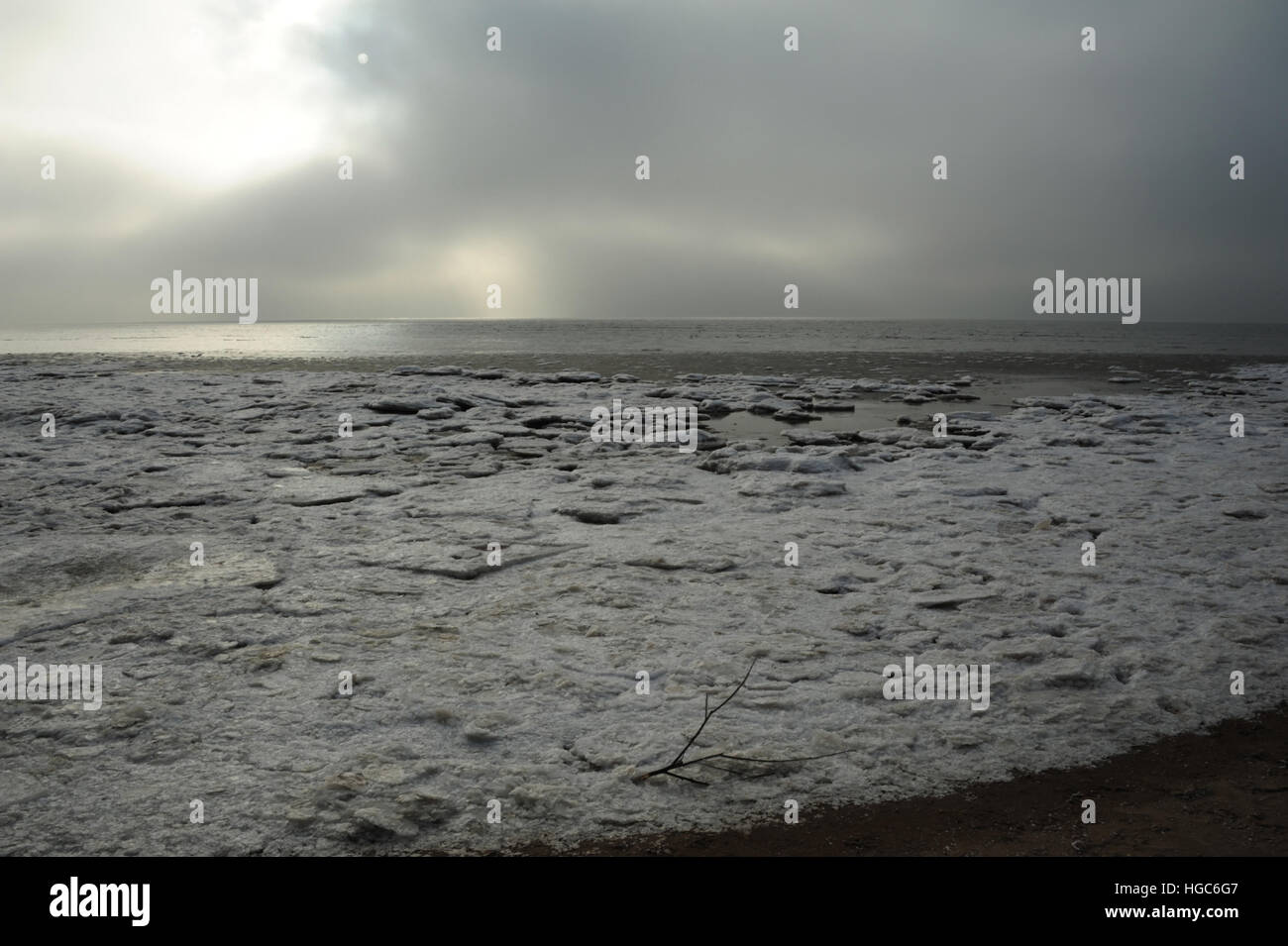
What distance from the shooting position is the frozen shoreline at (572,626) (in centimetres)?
291

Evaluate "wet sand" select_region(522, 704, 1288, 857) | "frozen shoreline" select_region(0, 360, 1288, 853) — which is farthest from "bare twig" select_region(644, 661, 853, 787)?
"wet sand" select_region(522, 704, 1288, 857)

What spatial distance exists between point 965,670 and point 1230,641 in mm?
1602

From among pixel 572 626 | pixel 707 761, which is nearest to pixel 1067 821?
pixel 707 761

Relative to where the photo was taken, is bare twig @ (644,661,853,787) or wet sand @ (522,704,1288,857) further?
bare twig @ (644,661,853,787)

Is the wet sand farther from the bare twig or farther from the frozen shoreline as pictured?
the bare twig

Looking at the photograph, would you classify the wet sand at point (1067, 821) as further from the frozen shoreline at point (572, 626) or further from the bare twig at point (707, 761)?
the bare twig at point (707, 761)

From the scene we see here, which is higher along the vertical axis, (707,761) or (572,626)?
(572,626)

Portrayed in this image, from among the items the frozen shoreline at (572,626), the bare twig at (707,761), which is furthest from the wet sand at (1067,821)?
the bare twig at (707,761)

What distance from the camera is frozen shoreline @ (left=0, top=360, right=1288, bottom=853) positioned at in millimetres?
2906

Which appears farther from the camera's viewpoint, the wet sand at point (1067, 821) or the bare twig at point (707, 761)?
the bare twig at point (707, 761)

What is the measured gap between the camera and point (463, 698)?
353 cm

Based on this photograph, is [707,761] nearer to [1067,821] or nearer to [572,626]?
[1067,821]

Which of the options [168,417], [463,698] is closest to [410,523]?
[463,698]

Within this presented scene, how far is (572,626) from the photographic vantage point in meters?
4.37
